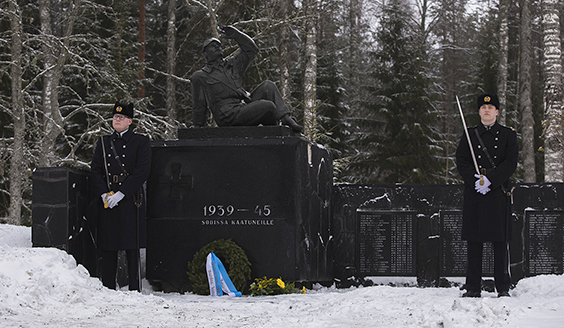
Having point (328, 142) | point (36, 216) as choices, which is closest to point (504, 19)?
point (328, 142)

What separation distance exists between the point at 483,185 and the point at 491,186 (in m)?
0.08

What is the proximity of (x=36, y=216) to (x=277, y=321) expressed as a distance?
3.16 meters

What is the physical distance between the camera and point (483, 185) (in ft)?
19.5

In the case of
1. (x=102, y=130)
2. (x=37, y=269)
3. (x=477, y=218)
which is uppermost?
(x=102, y=130)

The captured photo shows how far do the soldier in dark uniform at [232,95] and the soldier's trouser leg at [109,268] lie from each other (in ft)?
6.96

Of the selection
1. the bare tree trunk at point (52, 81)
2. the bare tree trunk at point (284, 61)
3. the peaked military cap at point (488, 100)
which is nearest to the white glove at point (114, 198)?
the peaked military cap at point (488, 100)

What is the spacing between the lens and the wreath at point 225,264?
700 centimetres

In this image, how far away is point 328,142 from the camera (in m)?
22.9

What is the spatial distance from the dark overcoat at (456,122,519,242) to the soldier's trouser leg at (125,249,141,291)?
133 inches

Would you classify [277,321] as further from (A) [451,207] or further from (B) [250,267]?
(A) [451,207]

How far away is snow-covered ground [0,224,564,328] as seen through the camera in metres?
4.61

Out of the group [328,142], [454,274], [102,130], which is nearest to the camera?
[454,274]

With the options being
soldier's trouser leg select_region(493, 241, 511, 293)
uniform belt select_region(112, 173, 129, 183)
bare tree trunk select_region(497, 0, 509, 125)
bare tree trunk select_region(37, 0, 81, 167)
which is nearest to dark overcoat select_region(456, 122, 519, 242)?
soldier's trouser leg select_region(493, 241, 511, 293)

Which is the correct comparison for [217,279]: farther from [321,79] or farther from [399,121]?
[321,79]
